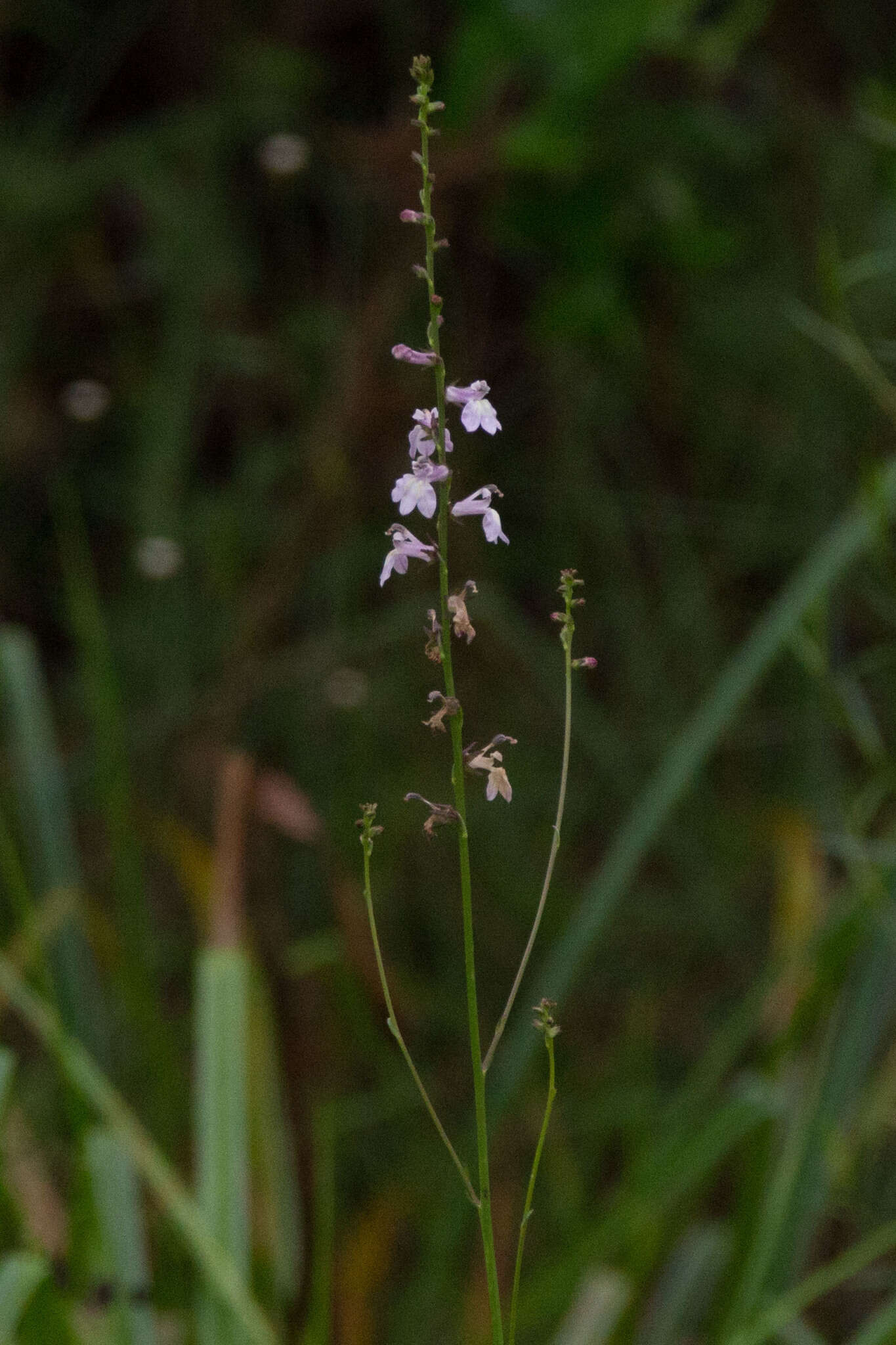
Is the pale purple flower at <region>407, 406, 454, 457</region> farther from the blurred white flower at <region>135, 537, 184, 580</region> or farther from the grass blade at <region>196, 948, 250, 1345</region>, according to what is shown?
the blurred white flower at <region>135, 537, 184, 580</region>

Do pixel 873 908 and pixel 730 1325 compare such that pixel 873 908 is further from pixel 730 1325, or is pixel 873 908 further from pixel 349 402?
pixel 349 402

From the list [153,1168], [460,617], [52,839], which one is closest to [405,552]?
[460,617]

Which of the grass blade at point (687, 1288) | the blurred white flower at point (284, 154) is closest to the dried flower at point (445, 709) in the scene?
the grass blade at point (687, 1288)

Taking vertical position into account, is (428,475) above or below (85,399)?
below

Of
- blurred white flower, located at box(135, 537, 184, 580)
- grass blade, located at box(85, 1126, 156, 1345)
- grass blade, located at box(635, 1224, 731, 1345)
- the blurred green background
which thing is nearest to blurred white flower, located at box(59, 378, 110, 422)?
the blurred green background

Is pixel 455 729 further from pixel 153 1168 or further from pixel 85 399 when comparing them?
pixel 85 399

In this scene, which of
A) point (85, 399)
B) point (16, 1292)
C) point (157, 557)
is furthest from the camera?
point (85, 399)

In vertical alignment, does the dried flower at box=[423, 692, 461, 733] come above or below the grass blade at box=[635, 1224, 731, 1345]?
above
